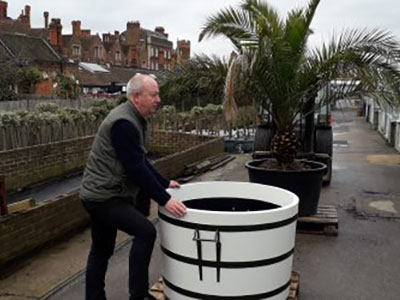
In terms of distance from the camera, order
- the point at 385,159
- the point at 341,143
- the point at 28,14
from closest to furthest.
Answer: the point at 385,159, the point at 341,143, the point at 28,14

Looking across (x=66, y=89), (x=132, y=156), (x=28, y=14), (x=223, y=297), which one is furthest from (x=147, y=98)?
(x=28, y=14)

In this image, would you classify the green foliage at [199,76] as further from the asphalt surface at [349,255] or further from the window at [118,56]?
the window at [118,56]

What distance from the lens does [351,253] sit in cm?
494

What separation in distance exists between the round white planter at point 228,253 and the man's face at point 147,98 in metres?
0.63

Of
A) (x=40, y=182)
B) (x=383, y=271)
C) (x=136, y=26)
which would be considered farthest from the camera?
(x=136, y=26)

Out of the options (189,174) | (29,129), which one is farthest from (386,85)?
(29,129)

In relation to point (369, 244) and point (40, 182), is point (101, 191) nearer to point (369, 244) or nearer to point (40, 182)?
point (369, 244)

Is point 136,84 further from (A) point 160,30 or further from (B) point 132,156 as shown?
(A) point 160,30

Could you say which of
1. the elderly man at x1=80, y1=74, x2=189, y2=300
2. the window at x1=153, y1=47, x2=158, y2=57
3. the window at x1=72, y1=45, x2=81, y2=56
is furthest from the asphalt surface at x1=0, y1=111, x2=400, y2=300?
the window at x1=153, y1=47, x2=158, y2=57

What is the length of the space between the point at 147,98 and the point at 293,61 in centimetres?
303

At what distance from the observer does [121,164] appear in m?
2.86

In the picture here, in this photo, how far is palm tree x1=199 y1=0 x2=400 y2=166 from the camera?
5379 millimetres

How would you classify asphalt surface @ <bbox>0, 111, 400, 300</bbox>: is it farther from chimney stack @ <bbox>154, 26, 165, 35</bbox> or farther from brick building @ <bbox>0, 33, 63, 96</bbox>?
chimney stack @ <bbox>154, 26, 165, 35</bbox>

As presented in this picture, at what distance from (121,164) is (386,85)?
3.90m
